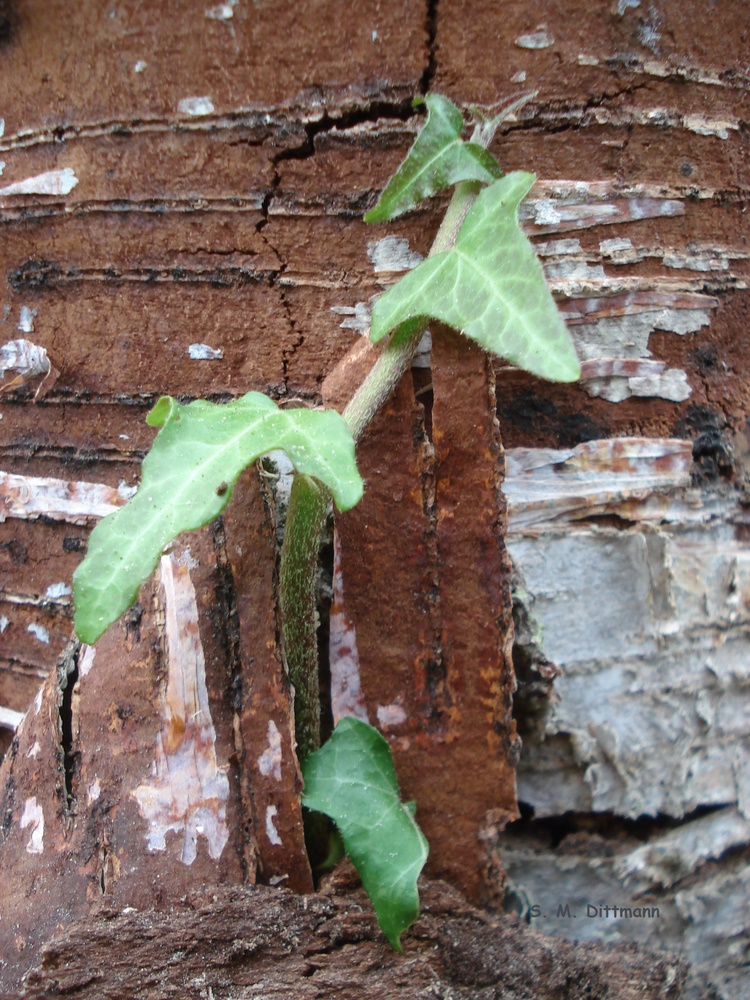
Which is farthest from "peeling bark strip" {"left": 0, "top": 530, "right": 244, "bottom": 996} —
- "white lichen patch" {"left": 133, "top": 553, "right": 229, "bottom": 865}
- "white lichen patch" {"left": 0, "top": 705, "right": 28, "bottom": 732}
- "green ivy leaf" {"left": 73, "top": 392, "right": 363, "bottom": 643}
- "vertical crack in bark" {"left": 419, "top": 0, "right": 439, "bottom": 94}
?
"vertical crack in bark" {"left": 419, "top": 0, "right": 439, "bottom": 94}

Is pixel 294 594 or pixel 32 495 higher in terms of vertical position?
pixel 32 495

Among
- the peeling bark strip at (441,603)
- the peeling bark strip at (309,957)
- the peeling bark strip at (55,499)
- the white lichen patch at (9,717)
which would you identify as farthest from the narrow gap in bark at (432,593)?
the white lichen patch at (9,717)

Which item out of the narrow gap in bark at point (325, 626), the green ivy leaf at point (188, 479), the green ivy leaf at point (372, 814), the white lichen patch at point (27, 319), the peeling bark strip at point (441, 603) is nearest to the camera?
the green ivy leaf at point (188, 479)

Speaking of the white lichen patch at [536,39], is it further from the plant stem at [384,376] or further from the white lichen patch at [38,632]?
the white lichen patch at [38,632]

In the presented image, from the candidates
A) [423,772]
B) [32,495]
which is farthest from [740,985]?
[32,495]

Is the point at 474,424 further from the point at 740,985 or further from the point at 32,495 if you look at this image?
the point at 740,985

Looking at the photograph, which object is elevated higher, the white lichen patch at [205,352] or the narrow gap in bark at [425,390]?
the white lichen patch at [205,352]

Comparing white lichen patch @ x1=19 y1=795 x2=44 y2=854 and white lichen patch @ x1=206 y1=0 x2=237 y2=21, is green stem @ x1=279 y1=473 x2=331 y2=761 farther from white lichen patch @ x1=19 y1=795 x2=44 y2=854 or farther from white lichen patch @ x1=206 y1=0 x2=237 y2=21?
white lichen patch @ x1=206 y1=0 x2=237 y2=21

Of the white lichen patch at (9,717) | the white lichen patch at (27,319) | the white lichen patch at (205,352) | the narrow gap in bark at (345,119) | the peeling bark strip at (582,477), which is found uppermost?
the narrow gap in bark at (345,119)
